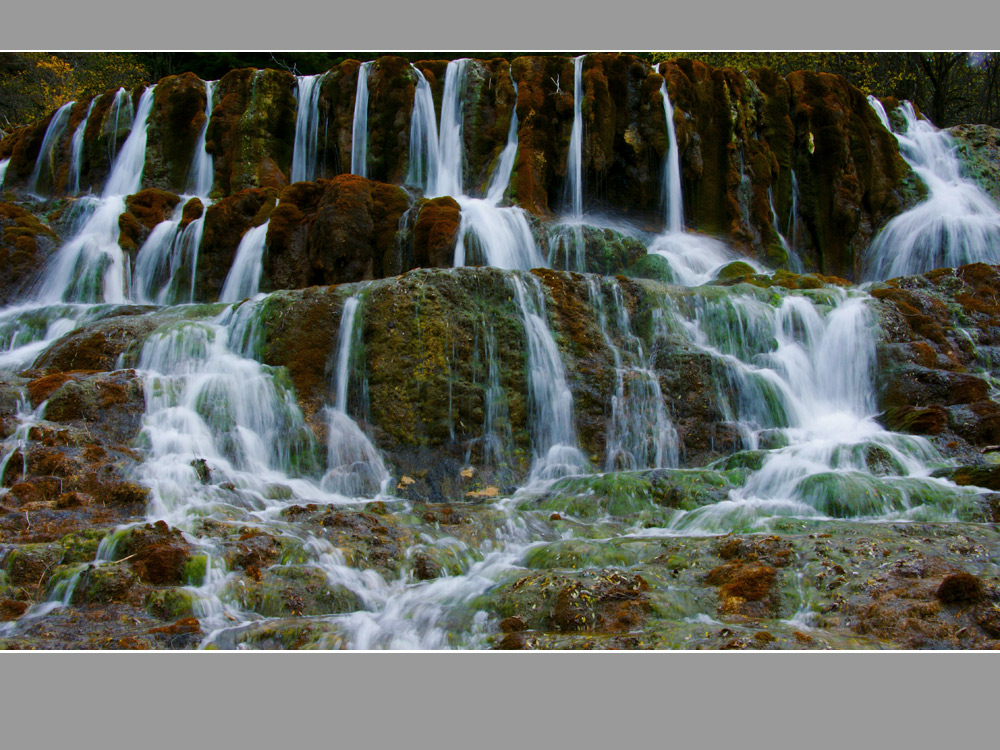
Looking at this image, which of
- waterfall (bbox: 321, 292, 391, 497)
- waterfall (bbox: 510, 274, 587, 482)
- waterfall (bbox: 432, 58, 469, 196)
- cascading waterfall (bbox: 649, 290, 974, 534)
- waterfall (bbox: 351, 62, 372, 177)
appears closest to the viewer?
cascading waterfall (bbox: 649, 290, 974, 534)

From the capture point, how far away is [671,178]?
1845 cm

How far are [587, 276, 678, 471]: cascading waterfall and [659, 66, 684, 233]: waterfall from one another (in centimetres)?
861

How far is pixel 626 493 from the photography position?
26.5 ft

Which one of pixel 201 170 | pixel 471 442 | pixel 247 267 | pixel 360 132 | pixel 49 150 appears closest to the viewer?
pixel 471 442

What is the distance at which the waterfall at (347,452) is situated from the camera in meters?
8.86

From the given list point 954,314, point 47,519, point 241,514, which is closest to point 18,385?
point 47,519

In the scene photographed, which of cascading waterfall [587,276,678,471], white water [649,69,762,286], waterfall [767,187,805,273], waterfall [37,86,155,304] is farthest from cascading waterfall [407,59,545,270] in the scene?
waterfall [37,86,155,304]

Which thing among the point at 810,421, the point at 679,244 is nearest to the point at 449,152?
the point at 679,244

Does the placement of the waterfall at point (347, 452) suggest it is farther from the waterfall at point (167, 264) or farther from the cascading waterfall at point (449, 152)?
the waterfall at point (167, 264)

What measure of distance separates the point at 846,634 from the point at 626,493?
135 inches

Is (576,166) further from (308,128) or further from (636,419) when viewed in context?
(636,419)

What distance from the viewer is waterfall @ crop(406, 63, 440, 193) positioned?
19109 millimetres

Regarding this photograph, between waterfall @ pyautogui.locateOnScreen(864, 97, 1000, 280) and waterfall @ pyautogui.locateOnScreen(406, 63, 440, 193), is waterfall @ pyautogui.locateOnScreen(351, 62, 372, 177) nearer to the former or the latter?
waterfall @ pyautogui.locateOnScreen(406, 63, 440, 193)

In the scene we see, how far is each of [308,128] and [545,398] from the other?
534 inches
